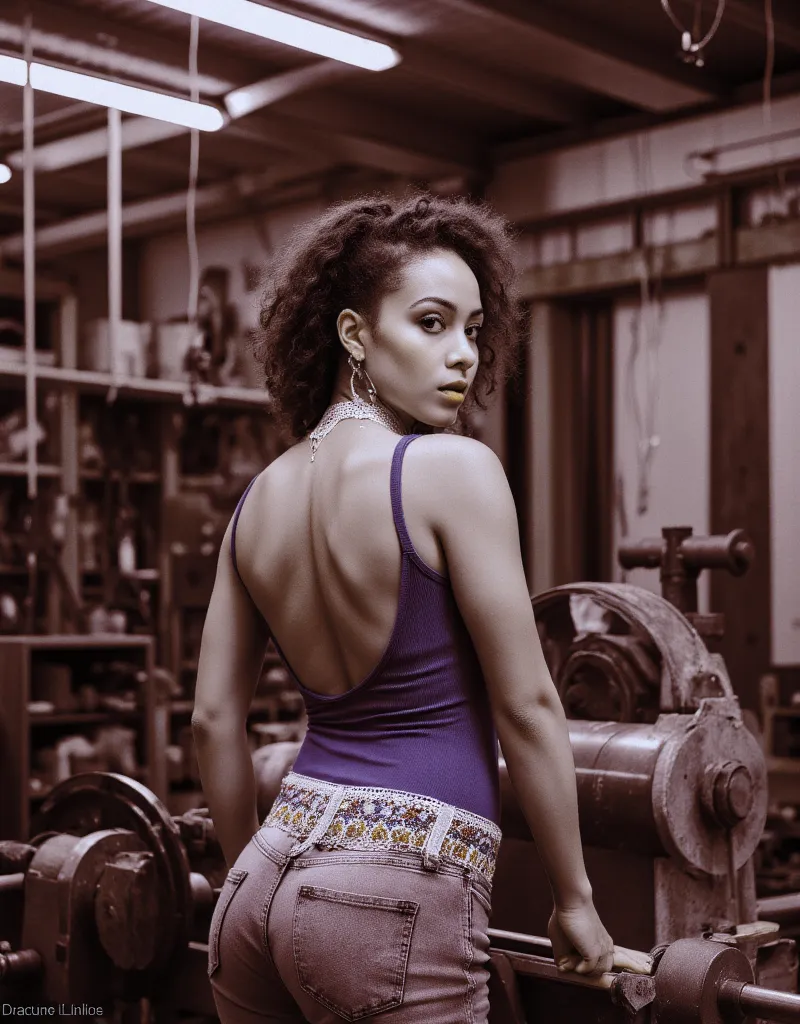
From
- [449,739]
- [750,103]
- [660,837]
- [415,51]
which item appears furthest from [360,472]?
[750,103]

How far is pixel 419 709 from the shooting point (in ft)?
5.12

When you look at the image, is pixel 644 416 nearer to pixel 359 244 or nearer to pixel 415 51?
pixel 415 51

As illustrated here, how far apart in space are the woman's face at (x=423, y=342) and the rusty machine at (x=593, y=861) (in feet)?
3.11

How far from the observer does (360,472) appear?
161cm

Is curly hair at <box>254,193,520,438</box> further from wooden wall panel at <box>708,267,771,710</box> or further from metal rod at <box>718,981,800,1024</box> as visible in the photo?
wooden wall panel at <box>708,267,771,710</box>

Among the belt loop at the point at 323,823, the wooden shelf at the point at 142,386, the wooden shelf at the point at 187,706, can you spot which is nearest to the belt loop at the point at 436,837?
the belt loop at the point at 323,823

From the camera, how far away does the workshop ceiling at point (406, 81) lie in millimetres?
5832

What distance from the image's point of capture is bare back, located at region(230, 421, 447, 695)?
157 centimetres

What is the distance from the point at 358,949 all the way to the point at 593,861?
1237mm

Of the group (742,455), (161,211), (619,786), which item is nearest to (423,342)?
(619,786)

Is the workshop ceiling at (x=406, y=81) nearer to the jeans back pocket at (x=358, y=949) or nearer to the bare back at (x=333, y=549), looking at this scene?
the bare back at (x=333, y=549)

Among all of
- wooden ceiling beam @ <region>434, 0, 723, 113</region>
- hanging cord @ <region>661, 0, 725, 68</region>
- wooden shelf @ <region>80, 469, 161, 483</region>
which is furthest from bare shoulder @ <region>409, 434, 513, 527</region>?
wooden shelf @ <region>80, 469, 161, 483</region>

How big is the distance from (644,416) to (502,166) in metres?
1.70

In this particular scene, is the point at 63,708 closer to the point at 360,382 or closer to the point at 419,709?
the point at 360,382
